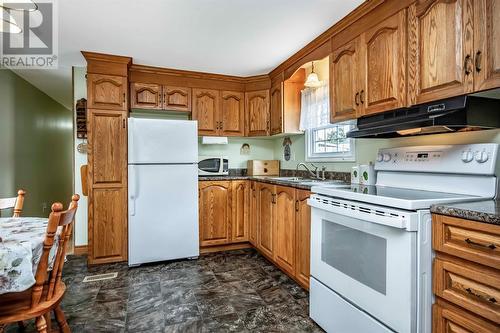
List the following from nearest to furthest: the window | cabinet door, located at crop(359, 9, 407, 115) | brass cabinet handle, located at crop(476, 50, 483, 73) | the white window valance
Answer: brass cabinet handle, located at crop(476, 50, 483, 73), cabinet door, located at crop(359, 9, 407, 115), the window, the white window valance

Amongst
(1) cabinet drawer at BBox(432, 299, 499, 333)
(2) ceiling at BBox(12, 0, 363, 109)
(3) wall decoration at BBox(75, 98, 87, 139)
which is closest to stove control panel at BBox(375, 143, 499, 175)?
(1) cabinet drawer at BBox(432, 299, 499, 333)

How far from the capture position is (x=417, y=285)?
1.27 meters

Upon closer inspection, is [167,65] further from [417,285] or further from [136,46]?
[417,285]

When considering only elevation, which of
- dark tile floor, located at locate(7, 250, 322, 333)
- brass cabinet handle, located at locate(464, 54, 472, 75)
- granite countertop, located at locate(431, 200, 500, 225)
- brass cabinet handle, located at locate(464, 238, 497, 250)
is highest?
brass cabinet handle, located at locate(464, 54, 472, 75)

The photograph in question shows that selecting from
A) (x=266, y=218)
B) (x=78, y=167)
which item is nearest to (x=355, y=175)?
(x=266, y=218)

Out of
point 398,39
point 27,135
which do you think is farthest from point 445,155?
point 27,135

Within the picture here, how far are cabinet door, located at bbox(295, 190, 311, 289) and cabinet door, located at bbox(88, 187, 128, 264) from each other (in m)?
1.90

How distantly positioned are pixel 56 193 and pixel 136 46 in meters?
4.22

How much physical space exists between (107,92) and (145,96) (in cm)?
43

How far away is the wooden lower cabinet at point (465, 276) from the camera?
104 centimetres

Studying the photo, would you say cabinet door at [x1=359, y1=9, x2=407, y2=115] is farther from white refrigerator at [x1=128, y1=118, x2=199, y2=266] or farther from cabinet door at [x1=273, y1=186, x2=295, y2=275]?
white refrigerator at [x1=128, y1=118, x2=199, y2=266]

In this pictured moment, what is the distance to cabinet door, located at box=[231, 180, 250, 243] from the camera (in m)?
3.55

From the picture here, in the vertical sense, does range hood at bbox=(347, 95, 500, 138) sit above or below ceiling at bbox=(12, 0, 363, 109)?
below

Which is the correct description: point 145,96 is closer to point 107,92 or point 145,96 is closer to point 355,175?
point 107,92
